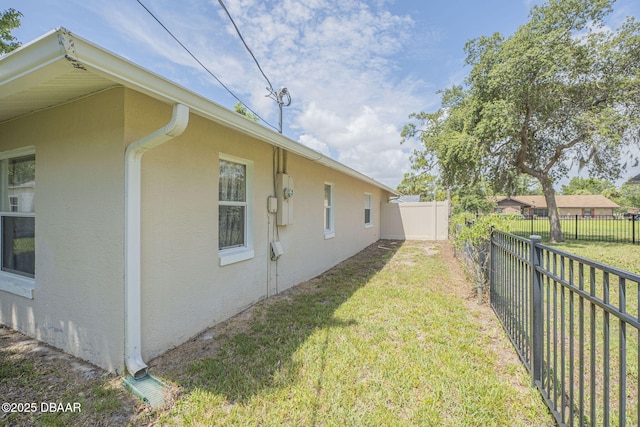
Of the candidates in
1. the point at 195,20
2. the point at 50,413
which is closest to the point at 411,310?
the point at 50,413

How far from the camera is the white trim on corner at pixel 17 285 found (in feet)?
11.3

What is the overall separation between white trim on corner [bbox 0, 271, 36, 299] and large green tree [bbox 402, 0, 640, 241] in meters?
12.7

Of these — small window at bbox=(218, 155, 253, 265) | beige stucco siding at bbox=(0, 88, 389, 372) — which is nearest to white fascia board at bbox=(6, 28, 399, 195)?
beige stucco siding at bbox=(0, 88, 389, 372)

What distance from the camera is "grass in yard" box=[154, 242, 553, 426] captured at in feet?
7.47

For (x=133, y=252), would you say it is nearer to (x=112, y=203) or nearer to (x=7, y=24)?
(x=112, y=203)

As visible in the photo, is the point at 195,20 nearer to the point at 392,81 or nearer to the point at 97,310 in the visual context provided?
the point at 97,310

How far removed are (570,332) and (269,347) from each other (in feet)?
9.00

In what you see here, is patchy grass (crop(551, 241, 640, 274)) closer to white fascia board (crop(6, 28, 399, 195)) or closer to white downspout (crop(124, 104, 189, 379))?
white fascia board (crop(6, 28, 399, 195))

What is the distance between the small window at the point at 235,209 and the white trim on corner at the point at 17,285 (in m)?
2.10

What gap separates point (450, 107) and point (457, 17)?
8063mm

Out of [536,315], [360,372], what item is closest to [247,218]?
[360,372]

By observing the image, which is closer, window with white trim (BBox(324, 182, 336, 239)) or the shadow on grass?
the shadow on grass

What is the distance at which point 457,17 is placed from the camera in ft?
23.5

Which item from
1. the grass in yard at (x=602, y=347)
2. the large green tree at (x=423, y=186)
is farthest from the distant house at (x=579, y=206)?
the grass in yard at (x=602, y=347)
